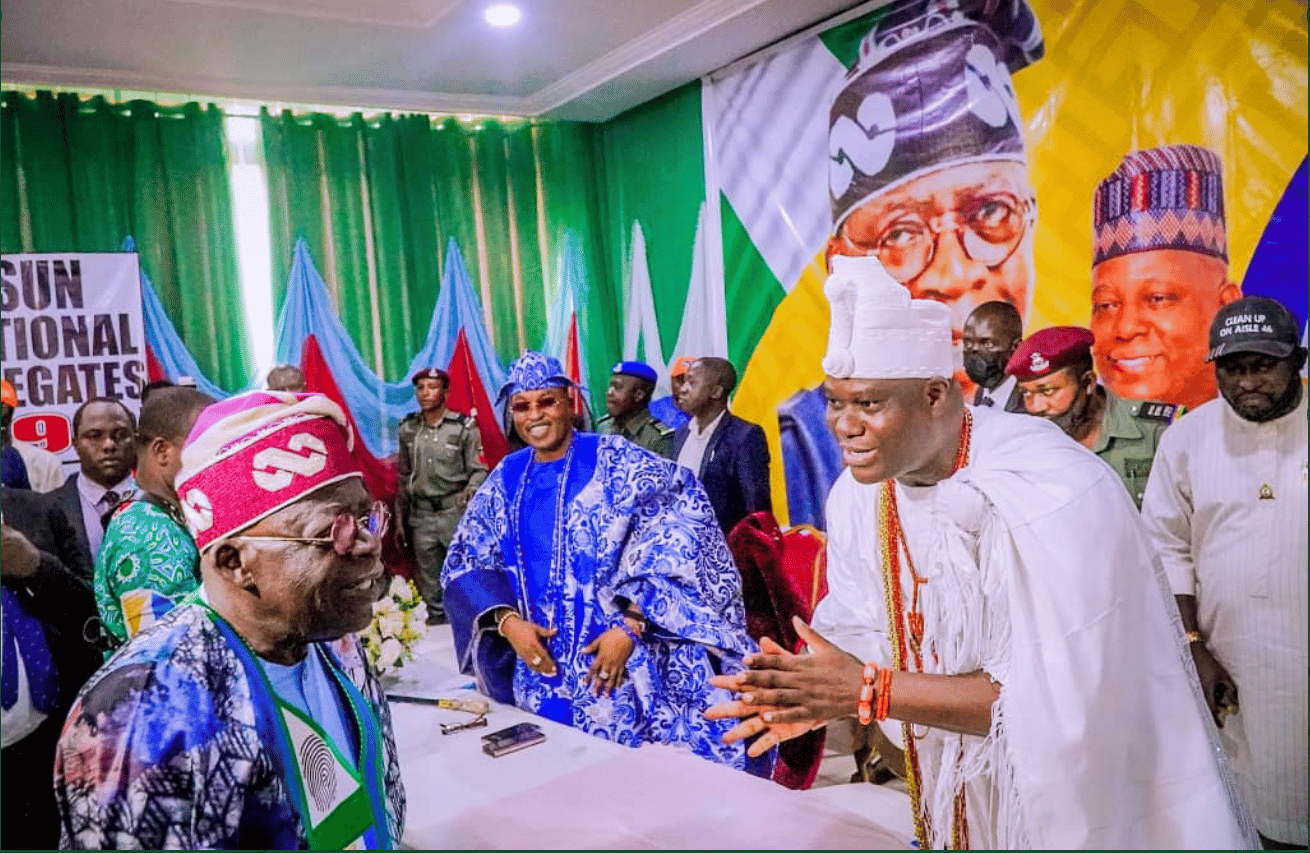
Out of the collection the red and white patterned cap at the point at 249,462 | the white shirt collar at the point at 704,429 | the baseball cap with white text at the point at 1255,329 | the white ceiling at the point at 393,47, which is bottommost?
the white shirt collar at the point at 704,429

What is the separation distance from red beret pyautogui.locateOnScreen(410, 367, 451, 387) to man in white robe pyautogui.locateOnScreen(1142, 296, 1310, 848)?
10.0 ft

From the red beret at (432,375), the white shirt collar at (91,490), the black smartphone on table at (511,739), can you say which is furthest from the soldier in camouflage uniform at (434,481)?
the black smartphone on table at (511,739)

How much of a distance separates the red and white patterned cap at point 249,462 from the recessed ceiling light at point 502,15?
2212 millimetres

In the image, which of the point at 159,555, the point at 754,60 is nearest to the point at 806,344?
the point at 754,60

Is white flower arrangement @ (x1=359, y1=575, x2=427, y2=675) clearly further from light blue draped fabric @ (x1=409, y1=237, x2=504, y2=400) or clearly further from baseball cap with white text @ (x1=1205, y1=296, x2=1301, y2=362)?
baseball cap with white text @ (x1=1205, y1=296, x2=1301, y2=362)

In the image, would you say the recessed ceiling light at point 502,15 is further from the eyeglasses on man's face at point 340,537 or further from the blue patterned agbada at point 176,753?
the blue patterned agbada at point 176,753

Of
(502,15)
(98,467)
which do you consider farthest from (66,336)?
(502,15)

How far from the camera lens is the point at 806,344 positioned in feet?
14.0

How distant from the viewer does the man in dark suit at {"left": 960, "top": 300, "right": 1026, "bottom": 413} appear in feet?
11.1

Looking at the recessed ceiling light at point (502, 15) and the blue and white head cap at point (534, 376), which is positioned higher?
the recessed ceiling light at point (502, 15)

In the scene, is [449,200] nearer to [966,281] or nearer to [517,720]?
[966,281]

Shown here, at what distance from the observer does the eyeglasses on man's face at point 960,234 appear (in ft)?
11.1

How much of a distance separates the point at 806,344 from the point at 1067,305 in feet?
4.22

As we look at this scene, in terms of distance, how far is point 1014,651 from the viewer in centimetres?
125
